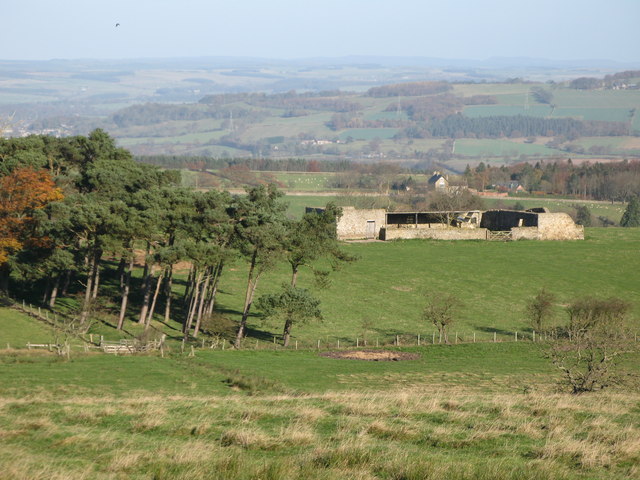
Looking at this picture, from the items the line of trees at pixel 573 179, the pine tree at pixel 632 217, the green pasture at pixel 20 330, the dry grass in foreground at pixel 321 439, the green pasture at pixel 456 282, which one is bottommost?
the line of trees at pixel 573 179

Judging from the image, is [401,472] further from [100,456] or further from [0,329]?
[0,329]

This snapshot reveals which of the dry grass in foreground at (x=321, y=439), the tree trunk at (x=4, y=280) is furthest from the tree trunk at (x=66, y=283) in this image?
the dry grass in foreground at (x=321, y=439)

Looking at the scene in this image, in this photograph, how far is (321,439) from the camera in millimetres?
16031

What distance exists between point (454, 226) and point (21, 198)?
45.4m

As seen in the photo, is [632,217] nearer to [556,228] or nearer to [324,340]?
[556,228]

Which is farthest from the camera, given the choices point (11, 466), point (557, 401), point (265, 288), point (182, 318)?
point (265, 288)

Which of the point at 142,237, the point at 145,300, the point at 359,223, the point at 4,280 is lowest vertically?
the point at 359,223

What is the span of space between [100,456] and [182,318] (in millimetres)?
34362

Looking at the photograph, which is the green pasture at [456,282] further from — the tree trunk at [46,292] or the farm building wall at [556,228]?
the tree trunk at [46,292]

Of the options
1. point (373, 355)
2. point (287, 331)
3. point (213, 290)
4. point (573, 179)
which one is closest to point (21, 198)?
point (213, 290)

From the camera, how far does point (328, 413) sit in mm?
19297

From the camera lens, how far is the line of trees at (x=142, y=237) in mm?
44000

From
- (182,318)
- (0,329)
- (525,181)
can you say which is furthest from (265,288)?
(525,181)

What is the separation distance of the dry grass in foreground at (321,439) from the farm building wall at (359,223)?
54.6m
